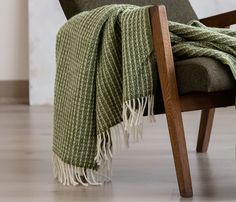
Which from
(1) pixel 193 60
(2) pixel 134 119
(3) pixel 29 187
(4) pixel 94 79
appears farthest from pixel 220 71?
(3) pixel 29 187

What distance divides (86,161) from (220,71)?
0.45 m

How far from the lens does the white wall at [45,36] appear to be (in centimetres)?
369

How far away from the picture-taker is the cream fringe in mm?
1628

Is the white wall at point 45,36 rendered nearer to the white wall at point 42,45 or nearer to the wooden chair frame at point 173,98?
the white wall at point 42,45

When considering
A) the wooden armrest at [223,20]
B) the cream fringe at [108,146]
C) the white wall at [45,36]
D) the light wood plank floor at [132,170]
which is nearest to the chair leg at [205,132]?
the light wood plank floor at [132,170]

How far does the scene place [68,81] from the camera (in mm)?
1837

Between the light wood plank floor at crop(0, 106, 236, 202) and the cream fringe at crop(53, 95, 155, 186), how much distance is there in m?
0.04

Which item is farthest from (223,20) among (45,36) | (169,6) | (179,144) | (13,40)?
(13,40)

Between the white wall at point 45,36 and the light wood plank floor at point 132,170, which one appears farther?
the white wall at point 45,36

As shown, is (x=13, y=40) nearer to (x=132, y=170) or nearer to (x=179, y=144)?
(x=132, y=170)

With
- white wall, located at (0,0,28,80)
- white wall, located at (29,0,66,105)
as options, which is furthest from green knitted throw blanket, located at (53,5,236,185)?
white wall, located at (0,0,28,80)

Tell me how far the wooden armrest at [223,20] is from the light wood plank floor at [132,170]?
44cm

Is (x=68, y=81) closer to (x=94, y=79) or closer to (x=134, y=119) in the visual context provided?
(x=94, y=79)

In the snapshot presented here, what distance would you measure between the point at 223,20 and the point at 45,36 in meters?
1.70
